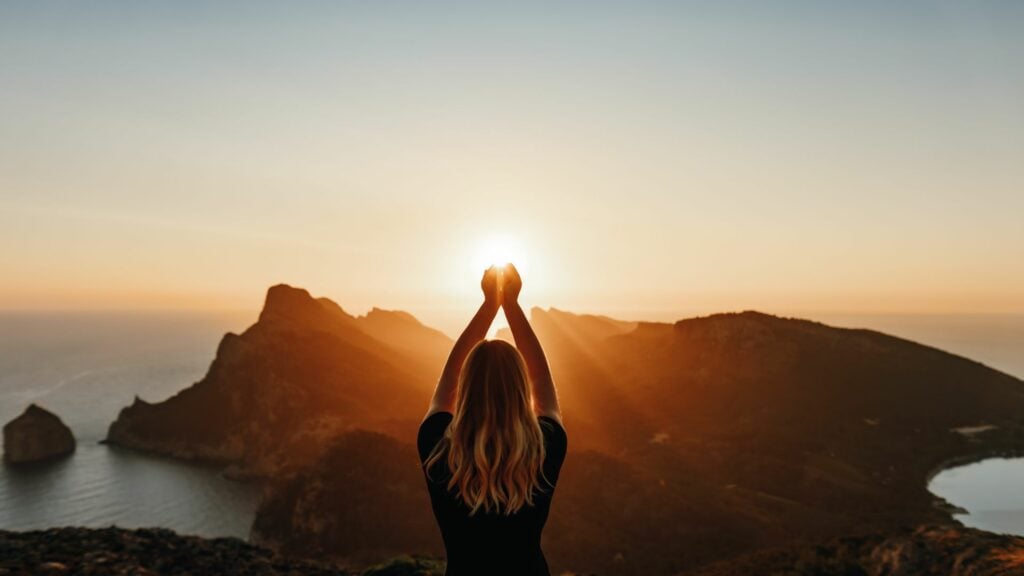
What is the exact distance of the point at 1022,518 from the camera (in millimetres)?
58438

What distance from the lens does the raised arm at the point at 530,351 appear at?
318cm

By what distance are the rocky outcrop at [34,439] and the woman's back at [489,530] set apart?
107 meters

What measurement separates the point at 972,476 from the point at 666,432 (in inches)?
1473

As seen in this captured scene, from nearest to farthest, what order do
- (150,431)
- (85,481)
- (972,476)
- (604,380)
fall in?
1. (972,476)
2. (85,481)
3. (150,431)
4. (604,380)

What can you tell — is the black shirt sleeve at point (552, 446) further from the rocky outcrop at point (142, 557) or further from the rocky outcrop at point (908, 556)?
the rocky outcrop at point (908, 556)

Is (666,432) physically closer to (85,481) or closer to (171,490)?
(171,490)

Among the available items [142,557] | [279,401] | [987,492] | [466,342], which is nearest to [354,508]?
[142,557]

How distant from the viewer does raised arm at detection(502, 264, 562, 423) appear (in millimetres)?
3184

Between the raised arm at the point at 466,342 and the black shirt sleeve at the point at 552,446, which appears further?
the raised arm at the point at 466,342

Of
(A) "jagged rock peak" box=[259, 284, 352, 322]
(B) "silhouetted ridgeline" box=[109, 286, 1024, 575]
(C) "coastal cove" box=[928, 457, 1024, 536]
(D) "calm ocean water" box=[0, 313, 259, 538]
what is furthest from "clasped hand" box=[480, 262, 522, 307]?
(A) "jagged rock peak" box=[259, 284, 352, 322]

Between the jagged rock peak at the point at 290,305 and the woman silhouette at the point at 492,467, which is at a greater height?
the jagged rock peak at the point at 290,305

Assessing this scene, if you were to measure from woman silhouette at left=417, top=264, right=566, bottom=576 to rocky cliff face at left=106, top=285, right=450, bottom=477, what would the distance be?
6761 centimetres

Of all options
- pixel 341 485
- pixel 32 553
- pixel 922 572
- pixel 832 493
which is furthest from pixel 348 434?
pixel 832 493

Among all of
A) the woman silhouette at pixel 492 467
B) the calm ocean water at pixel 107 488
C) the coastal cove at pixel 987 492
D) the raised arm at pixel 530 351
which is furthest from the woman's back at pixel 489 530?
the coastal cove at pixel 987 492
